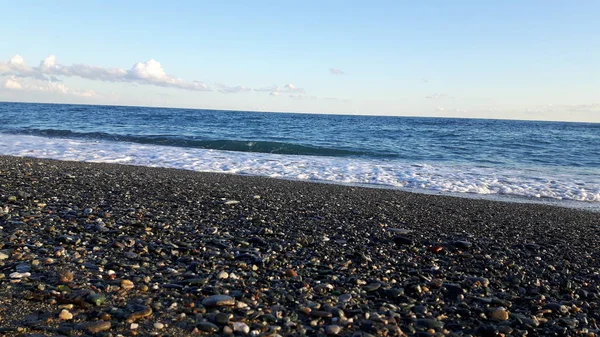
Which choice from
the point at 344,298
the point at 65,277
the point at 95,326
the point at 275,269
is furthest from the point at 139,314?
the point at 344,298

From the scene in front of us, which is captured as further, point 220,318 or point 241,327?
point 220,318

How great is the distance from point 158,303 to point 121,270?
841 mm

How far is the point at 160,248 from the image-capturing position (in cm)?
469

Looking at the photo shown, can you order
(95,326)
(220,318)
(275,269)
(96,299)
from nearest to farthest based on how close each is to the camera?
(95,326)
(220,318)
(96,299)
(275,269)

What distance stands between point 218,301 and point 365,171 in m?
12.3

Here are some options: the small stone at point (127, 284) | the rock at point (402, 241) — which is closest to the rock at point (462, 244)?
the rock at point (402, 241)

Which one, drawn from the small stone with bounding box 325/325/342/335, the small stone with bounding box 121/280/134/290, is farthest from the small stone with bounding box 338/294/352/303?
the small stone with bounding box 121/280/134/290

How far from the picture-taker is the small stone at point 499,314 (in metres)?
3.55

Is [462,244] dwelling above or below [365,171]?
above

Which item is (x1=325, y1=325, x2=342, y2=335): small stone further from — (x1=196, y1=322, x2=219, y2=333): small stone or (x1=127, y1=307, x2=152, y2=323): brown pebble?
(x1=127, y1=307, x2=152, y2=323): brown pebble

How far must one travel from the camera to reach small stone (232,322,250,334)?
3031 mm

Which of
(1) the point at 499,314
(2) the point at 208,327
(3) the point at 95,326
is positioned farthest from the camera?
(1) the point at 499,314

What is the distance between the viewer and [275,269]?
429 centimetres

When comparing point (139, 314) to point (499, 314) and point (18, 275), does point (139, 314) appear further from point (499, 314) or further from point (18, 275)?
point (499, 314)
